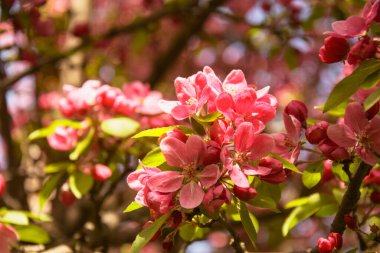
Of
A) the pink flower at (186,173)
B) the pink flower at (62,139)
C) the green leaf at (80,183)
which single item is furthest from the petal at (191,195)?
the pink flower at (62,139)

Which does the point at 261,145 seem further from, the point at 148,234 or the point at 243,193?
the point at 148,234

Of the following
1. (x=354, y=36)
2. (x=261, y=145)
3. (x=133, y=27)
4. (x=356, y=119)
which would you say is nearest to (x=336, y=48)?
(x=354, y=36)

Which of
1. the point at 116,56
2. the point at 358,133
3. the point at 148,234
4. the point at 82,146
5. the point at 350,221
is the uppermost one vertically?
the point at 358,133

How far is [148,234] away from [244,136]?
0.38 metres

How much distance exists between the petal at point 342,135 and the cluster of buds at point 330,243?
27 centimetres

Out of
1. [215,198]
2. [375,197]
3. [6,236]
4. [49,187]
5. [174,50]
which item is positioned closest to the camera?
[215,198]

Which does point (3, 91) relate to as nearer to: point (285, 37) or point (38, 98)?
point (38, 98)

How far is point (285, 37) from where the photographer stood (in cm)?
359

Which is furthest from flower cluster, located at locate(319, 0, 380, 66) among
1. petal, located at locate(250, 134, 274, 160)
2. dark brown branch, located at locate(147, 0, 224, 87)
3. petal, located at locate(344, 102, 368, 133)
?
dark brown branch, located at locate(147, 0, 224, 87)

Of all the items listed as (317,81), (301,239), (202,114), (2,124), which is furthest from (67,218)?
(317,81)

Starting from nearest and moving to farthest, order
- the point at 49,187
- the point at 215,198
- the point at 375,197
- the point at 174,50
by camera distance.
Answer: the point at 215,198 < the point at 375,197 < the point at 49,187 < the point at 174,50

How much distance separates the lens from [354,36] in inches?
63.1

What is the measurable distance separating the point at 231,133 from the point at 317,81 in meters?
5.65

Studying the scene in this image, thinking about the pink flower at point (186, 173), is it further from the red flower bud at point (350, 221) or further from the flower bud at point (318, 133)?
the red flower bud at point (350, 221)
